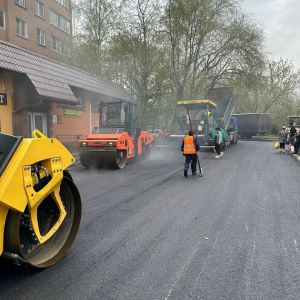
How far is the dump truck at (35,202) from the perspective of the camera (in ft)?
→ 9.30

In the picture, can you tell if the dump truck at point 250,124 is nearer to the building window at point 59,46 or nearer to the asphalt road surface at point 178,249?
the building window at point 59,46

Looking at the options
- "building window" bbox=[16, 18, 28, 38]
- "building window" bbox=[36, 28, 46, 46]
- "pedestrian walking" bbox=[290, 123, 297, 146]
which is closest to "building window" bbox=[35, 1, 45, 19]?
"building window" bbox=[36, 28, 46, 46]

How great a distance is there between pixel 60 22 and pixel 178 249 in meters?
40.4

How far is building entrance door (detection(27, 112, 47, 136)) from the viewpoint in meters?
14.6

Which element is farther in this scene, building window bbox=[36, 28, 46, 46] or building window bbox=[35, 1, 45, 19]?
building window bbox=[36, 28, 46, 46]

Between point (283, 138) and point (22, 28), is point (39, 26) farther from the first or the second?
point (283, 138)

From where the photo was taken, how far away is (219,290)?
3129 millimetres

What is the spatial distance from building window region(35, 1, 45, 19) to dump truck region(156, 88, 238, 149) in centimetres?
2289

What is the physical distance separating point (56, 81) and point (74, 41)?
70.5 feet

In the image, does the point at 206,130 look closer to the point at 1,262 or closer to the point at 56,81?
the point at 56,81

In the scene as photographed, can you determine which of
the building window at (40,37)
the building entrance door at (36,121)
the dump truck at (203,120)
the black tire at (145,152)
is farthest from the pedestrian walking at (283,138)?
the building window at (40,37)

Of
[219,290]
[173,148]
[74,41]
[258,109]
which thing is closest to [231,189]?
[219,290]

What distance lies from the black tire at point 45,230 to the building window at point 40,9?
3521 cm

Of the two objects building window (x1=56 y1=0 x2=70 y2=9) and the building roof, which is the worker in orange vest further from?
building window (x1=56 y1=0 x2=70 y2=9)
